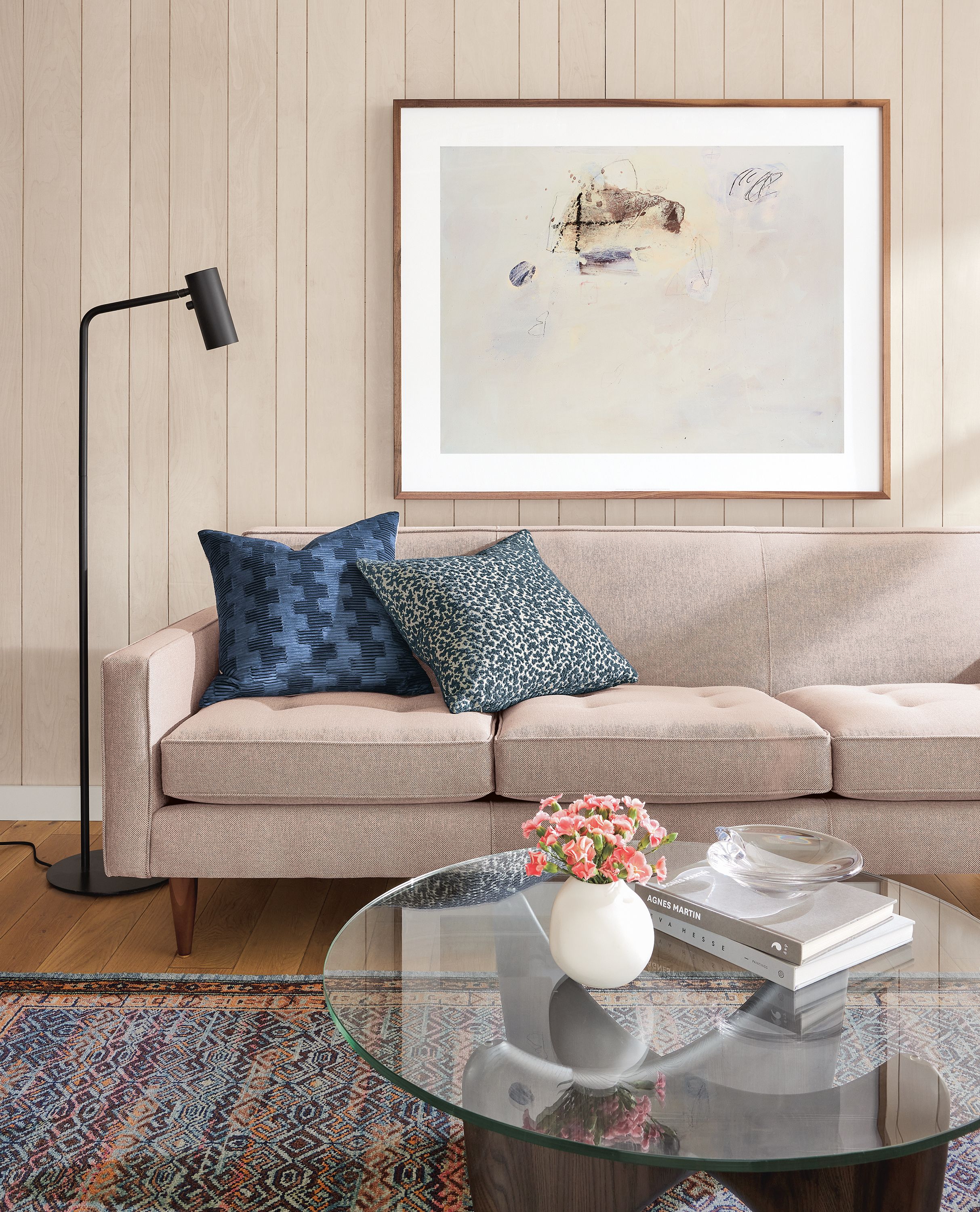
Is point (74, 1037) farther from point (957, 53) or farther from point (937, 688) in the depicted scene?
point (957, 53)

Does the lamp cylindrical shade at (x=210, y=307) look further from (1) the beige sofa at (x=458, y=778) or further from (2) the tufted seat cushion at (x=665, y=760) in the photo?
(2) the tufted seat cushion at (x=665, y=760)

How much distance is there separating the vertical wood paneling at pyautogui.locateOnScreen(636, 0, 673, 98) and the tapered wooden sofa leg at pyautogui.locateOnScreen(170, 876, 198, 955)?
8.20ft

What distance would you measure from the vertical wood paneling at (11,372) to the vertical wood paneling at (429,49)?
45.2 inches

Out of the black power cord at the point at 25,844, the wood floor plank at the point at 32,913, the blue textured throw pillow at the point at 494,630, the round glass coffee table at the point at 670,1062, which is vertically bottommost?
the wood floor plank at the point at 32,913

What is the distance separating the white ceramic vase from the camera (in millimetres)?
A: 988

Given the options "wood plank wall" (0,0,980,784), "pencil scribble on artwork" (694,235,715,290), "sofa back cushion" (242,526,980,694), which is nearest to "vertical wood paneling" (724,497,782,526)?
"wood plank wall" (0,0,980,784)

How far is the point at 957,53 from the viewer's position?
267 cm

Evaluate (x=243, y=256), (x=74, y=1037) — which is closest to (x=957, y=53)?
(x=243, y=256)

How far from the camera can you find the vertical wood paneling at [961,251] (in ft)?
8.74

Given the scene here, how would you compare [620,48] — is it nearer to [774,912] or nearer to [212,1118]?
[774,912]

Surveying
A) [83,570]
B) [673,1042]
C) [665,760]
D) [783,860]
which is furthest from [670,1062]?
[83,570]

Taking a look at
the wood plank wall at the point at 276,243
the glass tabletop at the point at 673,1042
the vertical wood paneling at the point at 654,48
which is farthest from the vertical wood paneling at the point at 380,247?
the glass tabletop at the point at 673,1042

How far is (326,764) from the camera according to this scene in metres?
1.79

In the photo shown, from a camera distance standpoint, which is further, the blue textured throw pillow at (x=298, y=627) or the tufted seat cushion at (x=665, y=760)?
the blue textured throw pillow at (x=298, y=627)
